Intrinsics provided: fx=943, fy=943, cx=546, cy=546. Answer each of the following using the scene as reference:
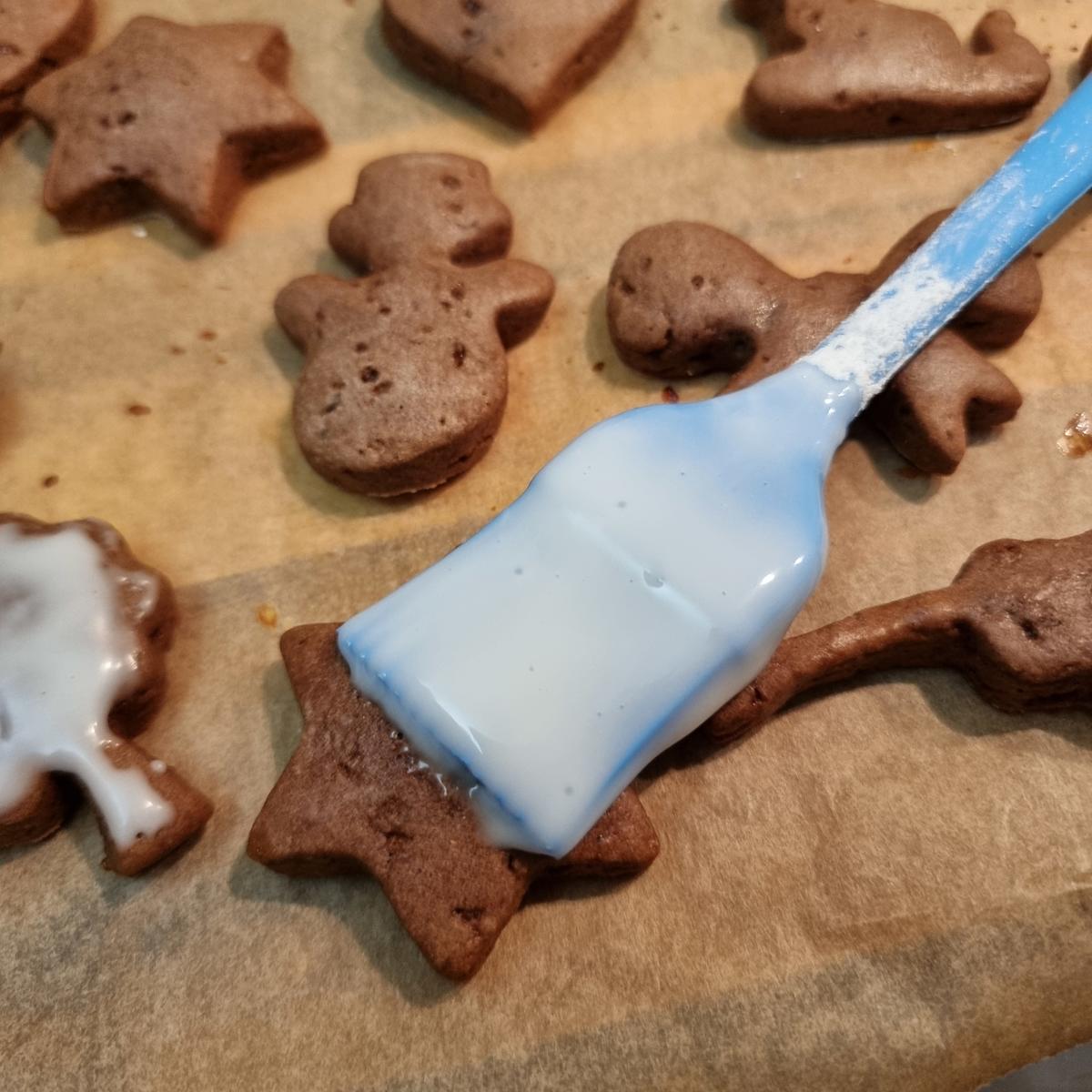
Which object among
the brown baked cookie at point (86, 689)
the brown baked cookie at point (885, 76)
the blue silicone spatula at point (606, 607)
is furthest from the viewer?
the brown baked cookie at point (885, 76)

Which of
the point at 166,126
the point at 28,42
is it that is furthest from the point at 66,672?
the point at 28,42

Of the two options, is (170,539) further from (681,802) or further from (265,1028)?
(681,802)

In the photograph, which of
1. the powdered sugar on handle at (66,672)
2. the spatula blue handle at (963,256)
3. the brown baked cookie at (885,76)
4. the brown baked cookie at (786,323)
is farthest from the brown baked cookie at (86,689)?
the brown baked cookie at (885,76)

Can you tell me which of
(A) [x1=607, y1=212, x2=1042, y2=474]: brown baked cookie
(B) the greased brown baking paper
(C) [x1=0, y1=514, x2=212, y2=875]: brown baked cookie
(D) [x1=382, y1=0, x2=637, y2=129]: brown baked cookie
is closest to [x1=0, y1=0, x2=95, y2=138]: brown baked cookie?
(B) the greased brown baking paper

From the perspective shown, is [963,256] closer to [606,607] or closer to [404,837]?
[606,607]

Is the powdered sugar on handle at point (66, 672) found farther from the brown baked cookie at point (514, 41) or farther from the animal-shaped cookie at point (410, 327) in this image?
the brown baked cookie at point (514, 41)
